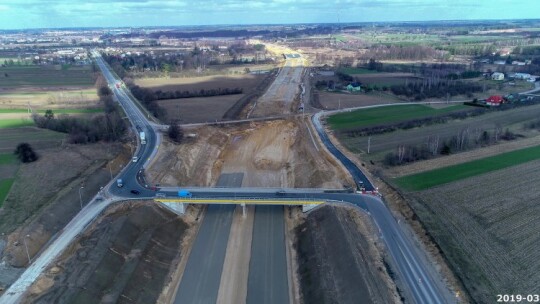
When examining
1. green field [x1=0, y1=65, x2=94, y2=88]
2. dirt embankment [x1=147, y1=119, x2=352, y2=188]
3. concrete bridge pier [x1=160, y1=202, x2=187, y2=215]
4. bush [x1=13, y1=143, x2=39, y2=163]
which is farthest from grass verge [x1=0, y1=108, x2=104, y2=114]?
concrete bridge pier [x1=160, y1=202, x2=187, y2=215]

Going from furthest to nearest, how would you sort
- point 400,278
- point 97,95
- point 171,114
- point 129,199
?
1. point 97,95
2. point 171,114
3. point 129,199
4. point 400,278

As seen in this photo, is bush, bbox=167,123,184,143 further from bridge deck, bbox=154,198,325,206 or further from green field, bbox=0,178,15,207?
green field, bbox=0,178,15,207

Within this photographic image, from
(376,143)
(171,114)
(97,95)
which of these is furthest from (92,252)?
(97,95)

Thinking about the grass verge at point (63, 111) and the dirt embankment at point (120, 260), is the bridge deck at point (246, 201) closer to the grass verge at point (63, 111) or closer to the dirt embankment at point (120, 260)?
the dirt embankment at point (120, 260)

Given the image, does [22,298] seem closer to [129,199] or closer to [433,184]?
[129,199]

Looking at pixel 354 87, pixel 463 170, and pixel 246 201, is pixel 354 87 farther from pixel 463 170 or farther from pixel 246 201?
pixel 246 201

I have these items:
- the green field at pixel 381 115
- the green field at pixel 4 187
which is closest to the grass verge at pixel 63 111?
the green field at pixel 4 187
